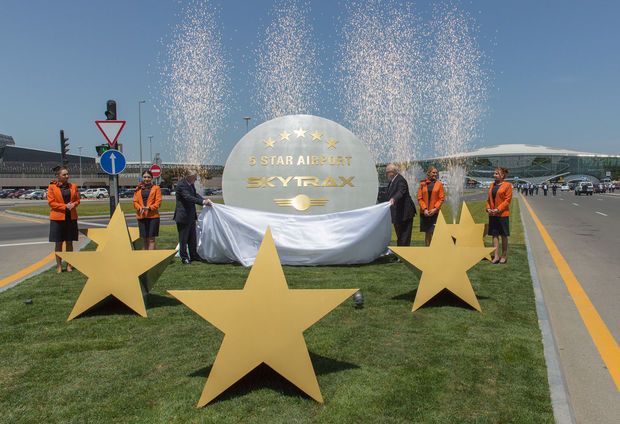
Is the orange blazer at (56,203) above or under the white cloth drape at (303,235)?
above

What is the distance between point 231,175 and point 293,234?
3.07m

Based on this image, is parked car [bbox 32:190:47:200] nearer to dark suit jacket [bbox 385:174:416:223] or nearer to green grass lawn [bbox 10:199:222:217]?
green grass lawn [bbox 10:199:222:217]

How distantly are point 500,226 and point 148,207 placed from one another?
19.7ft

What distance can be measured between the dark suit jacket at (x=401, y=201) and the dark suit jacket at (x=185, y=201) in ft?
11.1

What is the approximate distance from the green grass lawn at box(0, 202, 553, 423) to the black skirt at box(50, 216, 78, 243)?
1.92 meters

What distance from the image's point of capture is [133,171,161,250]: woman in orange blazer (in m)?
8.88

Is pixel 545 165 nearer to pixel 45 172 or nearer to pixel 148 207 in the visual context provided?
pixel 45 172

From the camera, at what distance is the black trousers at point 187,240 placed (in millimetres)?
9366

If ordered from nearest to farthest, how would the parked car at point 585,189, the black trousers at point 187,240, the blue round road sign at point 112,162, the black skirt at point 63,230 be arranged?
the black skirt at point 63,230
the black trousers at point 187,240
the blue round road sign at point 112,162
the parked car at point 585,189

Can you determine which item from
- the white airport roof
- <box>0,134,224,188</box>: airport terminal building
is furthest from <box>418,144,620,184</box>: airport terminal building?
<box>0,134,224,188</box>: airport terminal building

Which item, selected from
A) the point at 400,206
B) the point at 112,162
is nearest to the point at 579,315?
the point at 400,206

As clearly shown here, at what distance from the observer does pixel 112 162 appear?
434 inches

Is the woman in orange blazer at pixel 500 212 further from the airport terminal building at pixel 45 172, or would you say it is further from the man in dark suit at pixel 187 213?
the airport terminal building at pixel 45 172

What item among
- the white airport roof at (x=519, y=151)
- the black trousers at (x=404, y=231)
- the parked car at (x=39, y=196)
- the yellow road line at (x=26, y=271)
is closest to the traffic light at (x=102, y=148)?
the yellow road line at (x=26, y=271)
